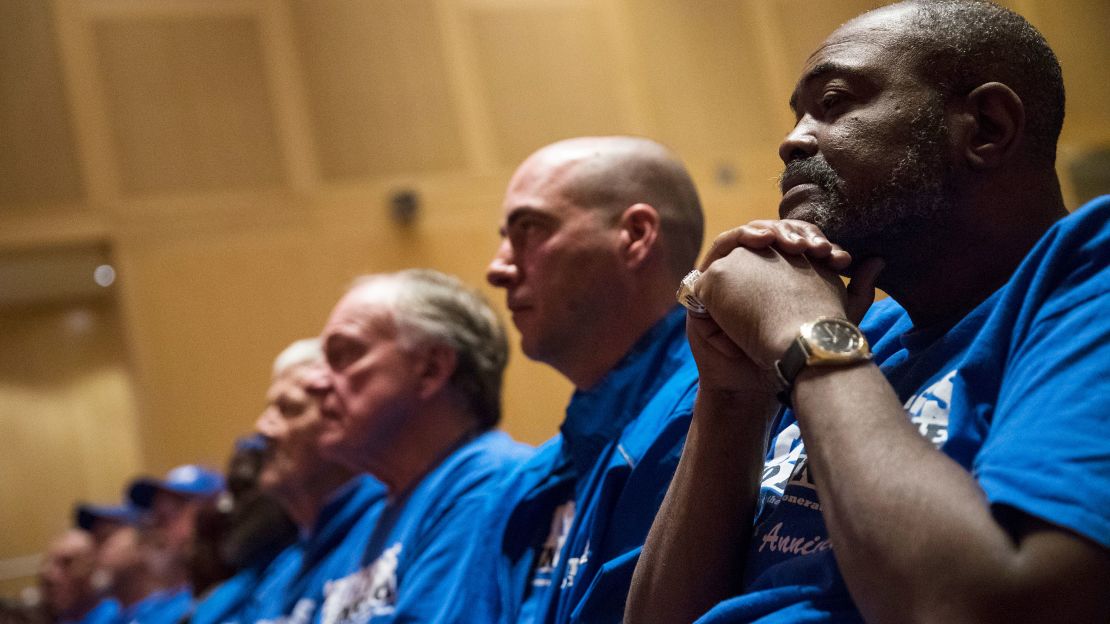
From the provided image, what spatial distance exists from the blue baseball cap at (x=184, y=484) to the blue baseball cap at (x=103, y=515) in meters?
0.54

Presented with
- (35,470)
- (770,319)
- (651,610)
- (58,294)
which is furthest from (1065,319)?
(35,470)

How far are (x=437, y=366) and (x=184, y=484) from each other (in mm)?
2251

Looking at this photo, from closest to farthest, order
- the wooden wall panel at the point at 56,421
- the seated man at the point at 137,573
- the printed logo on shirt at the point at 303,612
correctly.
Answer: the printed logo on shirt at the point at 303,612
the seated man at the point at 137,573
the wooden wall panel at the point at 56,421

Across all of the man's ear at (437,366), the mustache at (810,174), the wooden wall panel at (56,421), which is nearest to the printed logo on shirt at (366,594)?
the man's ear at (437,366)

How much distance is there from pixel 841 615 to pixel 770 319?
0.29m

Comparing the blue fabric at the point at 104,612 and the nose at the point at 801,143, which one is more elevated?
the nose at the point at 801,143

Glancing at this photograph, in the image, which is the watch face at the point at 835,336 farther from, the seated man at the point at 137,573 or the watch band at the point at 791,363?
the seated man at the point at 137,573

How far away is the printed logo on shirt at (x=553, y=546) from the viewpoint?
201cm

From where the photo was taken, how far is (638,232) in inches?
84.0

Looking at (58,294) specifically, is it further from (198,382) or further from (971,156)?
(971,156)

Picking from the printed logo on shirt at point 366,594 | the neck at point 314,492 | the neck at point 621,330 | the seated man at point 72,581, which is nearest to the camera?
A: the neck at point 621,330

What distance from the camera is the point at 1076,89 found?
6.81ft

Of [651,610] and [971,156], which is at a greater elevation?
[971,156]

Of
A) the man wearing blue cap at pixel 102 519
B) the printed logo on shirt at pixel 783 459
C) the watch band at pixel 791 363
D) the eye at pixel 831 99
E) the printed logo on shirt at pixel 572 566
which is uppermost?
the eye at pixel 831 99
